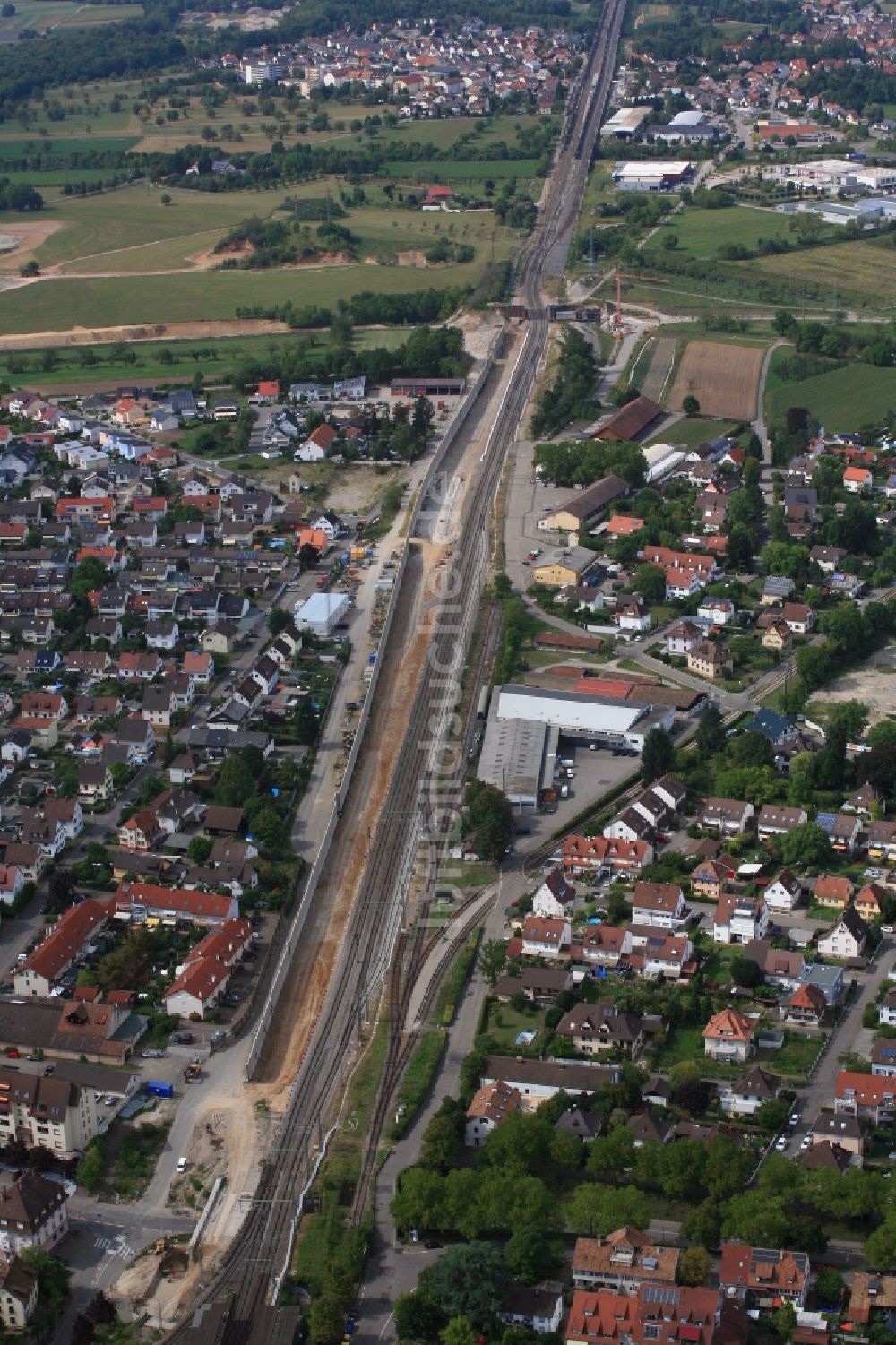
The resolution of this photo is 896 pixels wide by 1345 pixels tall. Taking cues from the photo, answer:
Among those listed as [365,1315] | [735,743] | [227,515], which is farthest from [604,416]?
[365,1315]

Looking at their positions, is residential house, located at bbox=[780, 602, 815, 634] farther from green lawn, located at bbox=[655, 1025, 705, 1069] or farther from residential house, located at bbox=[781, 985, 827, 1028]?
green lawn, located at bbox=[655, 1025, 705, 1069]

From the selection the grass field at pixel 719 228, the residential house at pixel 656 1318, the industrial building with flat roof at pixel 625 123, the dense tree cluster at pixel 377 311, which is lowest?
the industrial building with flat roof at pixel 625 123

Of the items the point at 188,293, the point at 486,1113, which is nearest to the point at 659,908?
the point at 486,1113

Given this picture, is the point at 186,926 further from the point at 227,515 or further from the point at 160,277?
the point at 160,277

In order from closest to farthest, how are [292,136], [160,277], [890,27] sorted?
1. [160,277]
2. [292,136]
3. [890,27]

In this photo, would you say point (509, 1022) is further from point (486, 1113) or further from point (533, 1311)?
point (533, 1311)

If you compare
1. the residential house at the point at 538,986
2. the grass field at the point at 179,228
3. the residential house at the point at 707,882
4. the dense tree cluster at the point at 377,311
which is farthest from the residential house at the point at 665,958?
the grass field at the point at 179,228

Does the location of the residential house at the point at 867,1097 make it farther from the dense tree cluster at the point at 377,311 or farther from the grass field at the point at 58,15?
the grass field at the point at 58,15

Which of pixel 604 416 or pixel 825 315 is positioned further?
pixel 825 315
